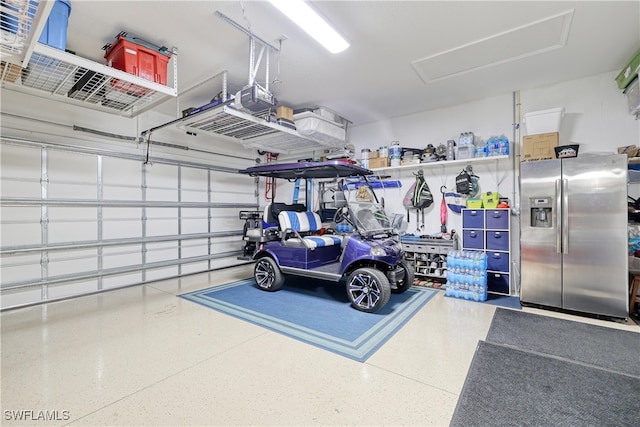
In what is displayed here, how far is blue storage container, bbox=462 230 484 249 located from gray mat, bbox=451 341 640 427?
2.36 m

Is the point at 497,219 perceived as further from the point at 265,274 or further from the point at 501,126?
the point at 265,274

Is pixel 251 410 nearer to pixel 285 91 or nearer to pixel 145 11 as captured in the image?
pixel 145 11

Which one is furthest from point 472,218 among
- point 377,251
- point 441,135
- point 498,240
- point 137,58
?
point 137,58

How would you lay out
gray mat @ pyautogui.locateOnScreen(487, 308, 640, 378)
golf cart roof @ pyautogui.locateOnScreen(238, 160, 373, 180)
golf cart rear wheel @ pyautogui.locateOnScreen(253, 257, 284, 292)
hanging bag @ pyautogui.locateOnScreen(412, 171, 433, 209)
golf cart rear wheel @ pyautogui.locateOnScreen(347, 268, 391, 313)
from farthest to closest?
hanging bag @ pyautogui.locateOnScreen(412, 171, 433, 209) → golf cart rear wheel @ pyautogui.locateOnScreen(253, 257, 284, 292) → golf cart roof @ pyautogui.locateOnScreen(238, 160, 373, 180) → golf cart rear wheel @ pyautogui.locateOnScreen(347, 268, 391, 313) → gray mat @ pyautogui.locateOnScreen(487, 308, 640, 378)

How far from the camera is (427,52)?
368 cm

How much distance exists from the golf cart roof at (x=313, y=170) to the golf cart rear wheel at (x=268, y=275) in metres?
1.51

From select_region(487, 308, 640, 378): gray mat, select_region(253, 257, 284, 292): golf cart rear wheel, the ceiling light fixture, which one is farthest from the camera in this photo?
select_region(253, 257, 284, 292): golf cart rear wheel

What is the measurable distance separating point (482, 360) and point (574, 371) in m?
0.70

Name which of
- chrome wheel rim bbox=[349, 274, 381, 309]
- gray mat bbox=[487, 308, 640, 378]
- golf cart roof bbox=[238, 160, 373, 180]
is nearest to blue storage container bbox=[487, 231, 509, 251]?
gray mat bbox=[487, 308, 640, 378]

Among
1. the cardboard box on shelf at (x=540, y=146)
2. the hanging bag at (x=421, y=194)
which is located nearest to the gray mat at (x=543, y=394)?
the cardboard box on shelf at (x=540, y=146)

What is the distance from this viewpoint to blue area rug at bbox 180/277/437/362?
3020 mm

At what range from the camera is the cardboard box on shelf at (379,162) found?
19.1 feet

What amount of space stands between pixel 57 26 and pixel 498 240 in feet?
19.8
